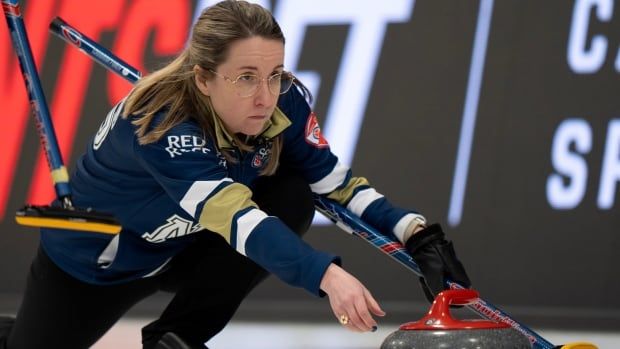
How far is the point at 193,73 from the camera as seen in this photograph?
1835 mm

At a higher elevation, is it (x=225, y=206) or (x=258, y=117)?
(x=258, y=117)

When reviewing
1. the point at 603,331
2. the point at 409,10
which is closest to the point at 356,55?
the point at 409,10

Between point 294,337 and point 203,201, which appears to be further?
point 294,337

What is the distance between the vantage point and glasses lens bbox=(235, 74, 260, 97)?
176cm

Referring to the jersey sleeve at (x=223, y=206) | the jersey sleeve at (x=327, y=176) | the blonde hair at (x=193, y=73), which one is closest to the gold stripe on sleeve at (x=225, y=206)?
the jersey sleeve at (x=223, y=206)

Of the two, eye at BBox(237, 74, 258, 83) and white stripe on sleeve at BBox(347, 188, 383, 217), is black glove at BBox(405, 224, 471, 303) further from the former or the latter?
eye at BBox(237, 74, 258, 83)

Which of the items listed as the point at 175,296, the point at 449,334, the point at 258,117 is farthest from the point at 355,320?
the point at 175,296

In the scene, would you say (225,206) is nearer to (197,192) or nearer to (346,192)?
(197,192)

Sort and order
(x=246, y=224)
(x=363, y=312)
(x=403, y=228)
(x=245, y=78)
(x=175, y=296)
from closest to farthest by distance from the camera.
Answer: (x=363, y=312), (x=246, y=224), (x=245, y=78), (x=403, y=228), (x=175, y=296)

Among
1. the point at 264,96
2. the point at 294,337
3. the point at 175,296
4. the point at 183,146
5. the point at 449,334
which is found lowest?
the point at 294,337

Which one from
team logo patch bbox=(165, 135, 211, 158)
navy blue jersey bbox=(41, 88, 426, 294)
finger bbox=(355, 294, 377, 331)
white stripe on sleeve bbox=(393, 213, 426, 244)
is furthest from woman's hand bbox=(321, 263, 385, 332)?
white stripe on sleeve bbox=(393, 213, 426, 244)

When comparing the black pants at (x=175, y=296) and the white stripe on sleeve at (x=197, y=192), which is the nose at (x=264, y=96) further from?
the black pants at (x=175, y=296)

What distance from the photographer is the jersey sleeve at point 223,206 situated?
1.58 meters

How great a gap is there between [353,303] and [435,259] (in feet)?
1.45
